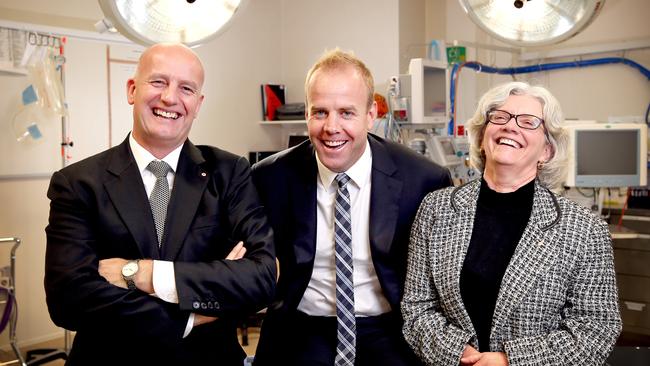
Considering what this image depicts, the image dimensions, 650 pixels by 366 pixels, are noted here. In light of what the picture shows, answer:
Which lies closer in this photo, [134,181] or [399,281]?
[134,181]

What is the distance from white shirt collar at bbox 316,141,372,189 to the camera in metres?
2.07

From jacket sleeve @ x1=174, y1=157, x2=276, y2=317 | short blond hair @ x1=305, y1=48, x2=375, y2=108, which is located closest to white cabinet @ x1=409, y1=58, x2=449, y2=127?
short blond hair @ x1=305, y1=48, x2=375, y2=108

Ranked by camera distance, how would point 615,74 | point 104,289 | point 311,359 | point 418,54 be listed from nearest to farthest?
point 104,289 → point 311,359 → point 615,74 → point 418,54

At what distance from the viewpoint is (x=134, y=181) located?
176 cm

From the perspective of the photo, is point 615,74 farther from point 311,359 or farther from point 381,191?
point 311,359

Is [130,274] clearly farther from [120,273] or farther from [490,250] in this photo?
[490,250]

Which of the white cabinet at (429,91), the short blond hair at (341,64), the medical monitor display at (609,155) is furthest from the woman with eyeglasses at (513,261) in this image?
the medical monitor display at (609,155)

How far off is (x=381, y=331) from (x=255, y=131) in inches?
149

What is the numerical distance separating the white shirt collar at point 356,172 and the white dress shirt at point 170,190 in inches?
18.9

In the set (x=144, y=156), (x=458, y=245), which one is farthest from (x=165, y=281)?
(x=458, y=245)

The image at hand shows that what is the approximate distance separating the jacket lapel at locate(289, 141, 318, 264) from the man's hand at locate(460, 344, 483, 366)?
0.55 metres

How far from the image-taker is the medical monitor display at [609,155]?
144 inches

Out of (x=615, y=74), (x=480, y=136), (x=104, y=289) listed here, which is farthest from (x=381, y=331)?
(x=615, y=74)

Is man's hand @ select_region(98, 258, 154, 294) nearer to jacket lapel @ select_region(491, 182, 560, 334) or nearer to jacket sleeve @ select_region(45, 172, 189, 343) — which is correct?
jacket sleeve @ select_region(45, 172, 189, 343)
